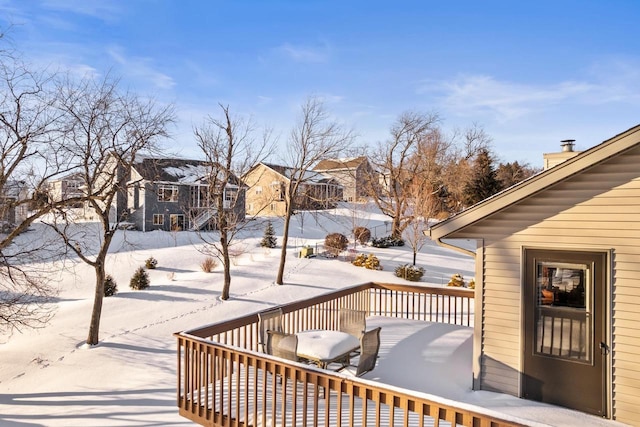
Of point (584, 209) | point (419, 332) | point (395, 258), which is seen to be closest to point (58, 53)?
point (419, 332)

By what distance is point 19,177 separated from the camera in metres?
9.19

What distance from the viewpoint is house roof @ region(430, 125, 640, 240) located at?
450 centimetres

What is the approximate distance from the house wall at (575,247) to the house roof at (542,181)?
7.5 inches

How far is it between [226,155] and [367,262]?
8.61 metres

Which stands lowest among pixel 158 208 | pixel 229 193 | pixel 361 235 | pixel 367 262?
pixel 367 262

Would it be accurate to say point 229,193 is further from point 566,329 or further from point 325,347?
point 566,329

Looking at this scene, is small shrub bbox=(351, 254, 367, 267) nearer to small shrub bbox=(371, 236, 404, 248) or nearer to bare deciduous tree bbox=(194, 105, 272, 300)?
small shrub bbox=(371, 236, 404, 248)

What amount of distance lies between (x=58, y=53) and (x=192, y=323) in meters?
8.02

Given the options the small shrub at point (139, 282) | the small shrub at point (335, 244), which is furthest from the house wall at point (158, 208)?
the small shrub at point (139, 282)

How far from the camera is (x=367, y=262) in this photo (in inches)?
749

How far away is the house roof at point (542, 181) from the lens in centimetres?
450

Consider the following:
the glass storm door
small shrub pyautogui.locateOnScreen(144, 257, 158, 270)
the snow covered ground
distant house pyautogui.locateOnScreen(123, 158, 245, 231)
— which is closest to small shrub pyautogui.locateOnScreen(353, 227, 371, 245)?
the snow covered ground

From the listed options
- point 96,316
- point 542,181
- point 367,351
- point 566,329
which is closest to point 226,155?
point 96,316

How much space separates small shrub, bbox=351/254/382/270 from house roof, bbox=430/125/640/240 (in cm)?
1315
